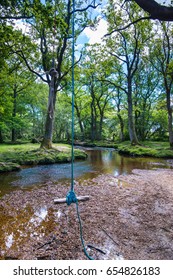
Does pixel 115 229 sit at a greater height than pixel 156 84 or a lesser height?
lesser

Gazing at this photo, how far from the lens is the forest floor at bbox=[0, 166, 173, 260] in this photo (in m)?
2.38

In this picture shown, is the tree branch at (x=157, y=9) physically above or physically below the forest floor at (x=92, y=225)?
above

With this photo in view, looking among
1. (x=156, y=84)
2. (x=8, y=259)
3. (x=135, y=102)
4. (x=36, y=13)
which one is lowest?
(x=8, y=259)

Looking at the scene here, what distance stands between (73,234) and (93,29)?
1432 cm

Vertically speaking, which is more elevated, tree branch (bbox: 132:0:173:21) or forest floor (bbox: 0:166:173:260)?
tree branch (bbox: 132:0:173:21)

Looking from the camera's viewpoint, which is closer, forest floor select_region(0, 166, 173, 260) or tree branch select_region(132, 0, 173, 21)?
forest floor select_region(0, 166, 173, 260)

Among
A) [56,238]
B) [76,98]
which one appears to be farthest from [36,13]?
[76,98]

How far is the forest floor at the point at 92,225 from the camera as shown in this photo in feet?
7.79

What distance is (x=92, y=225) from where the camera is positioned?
10.2ft

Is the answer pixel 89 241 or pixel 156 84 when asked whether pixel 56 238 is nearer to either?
pixel 89 241

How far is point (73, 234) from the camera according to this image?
280 centimetres

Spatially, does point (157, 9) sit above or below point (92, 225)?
above

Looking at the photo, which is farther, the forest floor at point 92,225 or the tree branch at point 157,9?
the tree branch at point 157,9
